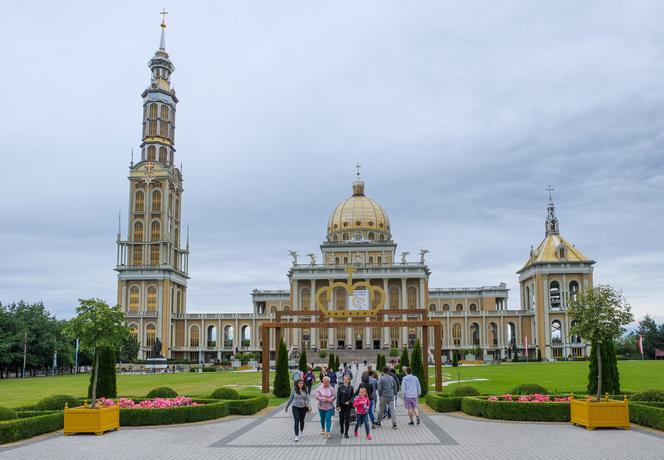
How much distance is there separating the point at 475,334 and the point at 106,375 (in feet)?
Answer: 316

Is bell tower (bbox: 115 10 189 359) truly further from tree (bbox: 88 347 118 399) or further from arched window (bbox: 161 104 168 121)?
tree (bbox: 88 347 118 399)

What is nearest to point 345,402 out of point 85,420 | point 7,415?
point 85,420

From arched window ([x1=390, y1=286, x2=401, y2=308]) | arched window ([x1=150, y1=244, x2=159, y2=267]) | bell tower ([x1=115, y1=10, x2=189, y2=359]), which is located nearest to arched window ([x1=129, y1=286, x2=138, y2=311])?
bell tower ([x1=115, y1=10, x2=189, y2=359])

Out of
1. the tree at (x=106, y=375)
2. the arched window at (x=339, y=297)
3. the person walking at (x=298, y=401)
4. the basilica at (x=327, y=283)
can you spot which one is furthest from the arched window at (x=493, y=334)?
the person walking at (x=298, y=401)

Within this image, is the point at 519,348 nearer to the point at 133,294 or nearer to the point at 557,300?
the point at 557,300

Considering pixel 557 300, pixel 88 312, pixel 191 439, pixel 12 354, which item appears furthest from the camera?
pixel 557 300

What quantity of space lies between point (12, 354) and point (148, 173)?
51492 mm

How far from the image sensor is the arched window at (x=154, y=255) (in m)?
111

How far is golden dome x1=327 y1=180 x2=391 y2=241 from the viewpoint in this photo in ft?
393

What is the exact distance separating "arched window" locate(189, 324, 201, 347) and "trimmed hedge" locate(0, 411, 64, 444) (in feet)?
318

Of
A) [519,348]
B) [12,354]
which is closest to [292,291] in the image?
[519,348]

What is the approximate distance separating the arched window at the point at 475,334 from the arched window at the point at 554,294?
13813 mm

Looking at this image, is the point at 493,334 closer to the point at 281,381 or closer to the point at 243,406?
the point at 281,381

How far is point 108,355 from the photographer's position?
96.3 ft
